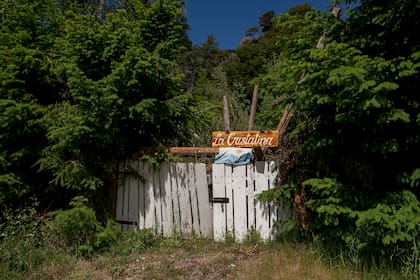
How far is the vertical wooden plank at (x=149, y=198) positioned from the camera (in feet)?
13.6

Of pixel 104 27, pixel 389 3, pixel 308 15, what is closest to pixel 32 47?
pixel 104 27

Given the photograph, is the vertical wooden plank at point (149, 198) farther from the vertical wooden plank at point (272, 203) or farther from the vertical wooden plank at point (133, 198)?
the vertical wooden plank at point (272, 203)

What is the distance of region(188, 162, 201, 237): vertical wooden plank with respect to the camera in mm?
4031

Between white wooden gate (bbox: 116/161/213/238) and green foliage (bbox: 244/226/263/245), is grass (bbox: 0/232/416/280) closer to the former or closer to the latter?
Answer: green foliage (bbox: 244/226/263/245)

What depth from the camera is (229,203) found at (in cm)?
388

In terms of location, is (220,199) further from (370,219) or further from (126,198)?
(370,219)

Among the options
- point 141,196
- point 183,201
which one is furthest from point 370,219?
point 141,196

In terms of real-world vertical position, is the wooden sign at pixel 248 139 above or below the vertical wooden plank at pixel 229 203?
above

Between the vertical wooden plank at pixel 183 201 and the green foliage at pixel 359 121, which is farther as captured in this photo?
the vertical wooden plank at pixel 183 201

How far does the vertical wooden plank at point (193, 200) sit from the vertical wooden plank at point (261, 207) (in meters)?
0.82

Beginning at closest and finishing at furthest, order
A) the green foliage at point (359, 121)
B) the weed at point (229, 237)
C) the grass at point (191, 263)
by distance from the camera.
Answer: the green foliage at point (359, 121), the grass at point (191, 263), the weed at point (229, 237)

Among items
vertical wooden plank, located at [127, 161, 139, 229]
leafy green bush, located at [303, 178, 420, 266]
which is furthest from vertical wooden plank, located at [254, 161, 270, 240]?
vertical wooden plank, located at [127, 161, 139, 229]

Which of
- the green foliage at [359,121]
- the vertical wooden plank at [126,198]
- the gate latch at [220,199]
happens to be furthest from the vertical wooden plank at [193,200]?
the green foliage at [359,121]

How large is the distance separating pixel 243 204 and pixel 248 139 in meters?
0.84
